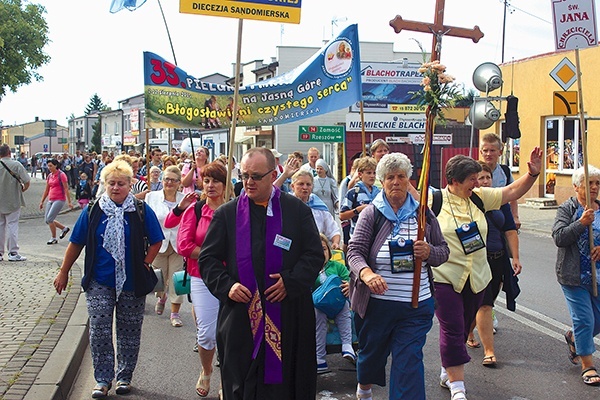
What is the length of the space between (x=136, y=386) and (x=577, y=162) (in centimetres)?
1980

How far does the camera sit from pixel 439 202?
5664 millimetres

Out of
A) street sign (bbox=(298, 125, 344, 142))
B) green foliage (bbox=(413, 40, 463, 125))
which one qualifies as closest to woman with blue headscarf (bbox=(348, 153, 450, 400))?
green foliage (bbox=(413, 40, 463, 125))

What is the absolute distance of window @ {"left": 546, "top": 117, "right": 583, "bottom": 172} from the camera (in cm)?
2311

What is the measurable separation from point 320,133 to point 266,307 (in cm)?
2211

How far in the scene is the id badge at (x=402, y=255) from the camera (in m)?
4.81

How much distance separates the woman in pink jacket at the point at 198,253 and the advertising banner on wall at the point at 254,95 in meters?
3.04

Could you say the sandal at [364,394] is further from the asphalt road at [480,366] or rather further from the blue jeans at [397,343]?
Result: the asphalt road at [480,366]

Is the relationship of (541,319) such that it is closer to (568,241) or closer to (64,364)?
(568,241)

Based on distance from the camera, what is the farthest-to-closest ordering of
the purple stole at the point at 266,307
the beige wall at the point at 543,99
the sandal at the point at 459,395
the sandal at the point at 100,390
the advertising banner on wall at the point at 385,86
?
the advertising banner on wall at the point at 385,86, the beige wall at the point at 543,99, the sandal at the point at 100,390, the sandal at the point at 459,395, the purple stole at the point at 266,307

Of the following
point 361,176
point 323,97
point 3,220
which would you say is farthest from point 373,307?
point 3,220

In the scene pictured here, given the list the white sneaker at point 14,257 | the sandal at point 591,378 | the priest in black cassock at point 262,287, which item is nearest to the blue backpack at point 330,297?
the priest in black cassock at point 262,287

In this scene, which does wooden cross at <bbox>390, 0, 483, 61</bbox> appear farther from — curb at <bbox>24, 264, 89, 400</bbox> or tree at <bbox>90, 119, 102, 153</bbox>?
tree at <bbox>90, 119, 102, 153</bbox>

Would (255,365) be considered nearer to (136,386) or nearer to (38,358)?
(136,386)

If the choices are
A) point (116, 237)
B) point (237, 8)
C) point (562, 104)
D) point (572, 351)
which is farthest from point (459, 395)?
point (562, 104)
